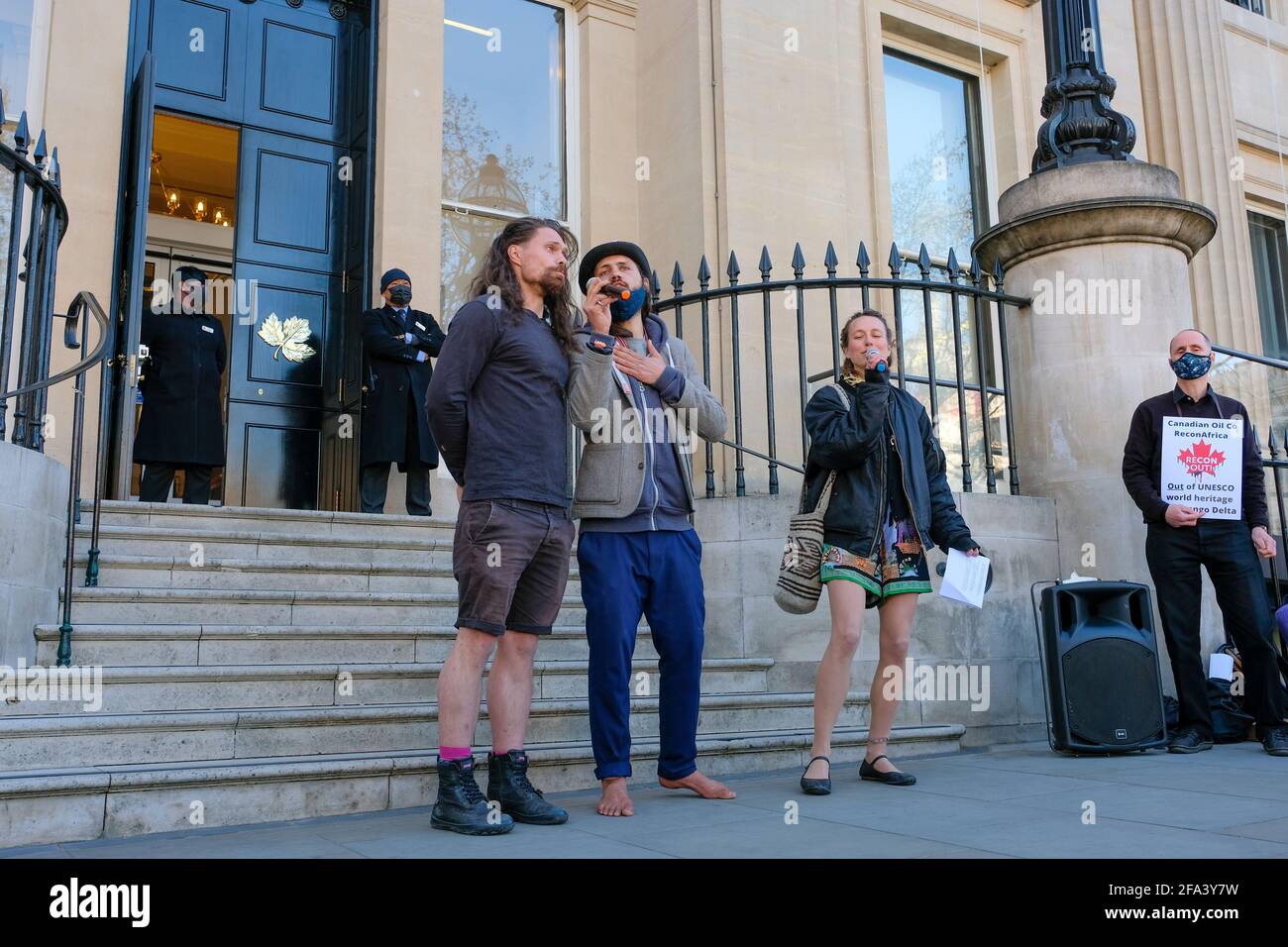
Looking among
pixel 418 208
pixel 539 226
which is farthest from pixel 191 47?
pixel 539 226

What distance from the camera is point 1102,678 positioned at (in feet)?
18.4

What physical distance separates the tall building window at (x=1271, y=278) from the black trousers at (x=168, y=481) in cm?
1251

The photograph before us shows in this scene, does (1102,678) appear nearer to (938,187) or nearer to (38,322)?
(38,322)

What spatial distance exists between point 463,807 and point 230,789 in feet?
2.95

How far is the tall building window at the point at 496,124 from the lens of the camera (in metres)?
10.1

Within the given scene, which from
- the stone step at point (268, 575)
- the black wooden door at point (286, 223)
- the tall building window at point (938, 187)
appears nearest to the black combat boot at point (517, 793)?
the stone step at point (268, 575)

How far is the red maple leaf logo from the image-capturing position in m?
6.04

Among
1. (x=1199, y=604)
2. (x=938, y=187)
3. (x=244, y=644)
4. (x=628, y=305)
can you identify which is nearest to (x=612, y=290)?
(x=628, y=305)

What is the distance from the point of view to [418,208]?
955 cm

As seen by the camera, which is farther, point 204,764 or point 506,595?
point 204,764

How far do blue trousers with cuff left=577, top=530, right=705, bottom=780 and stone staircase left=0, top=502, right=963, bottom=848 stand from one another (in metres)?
0.52

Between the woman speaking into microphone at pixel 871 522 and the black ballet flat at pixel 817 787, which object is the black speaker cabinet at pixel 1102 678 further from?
the black ballet flat at pixel 817 787
